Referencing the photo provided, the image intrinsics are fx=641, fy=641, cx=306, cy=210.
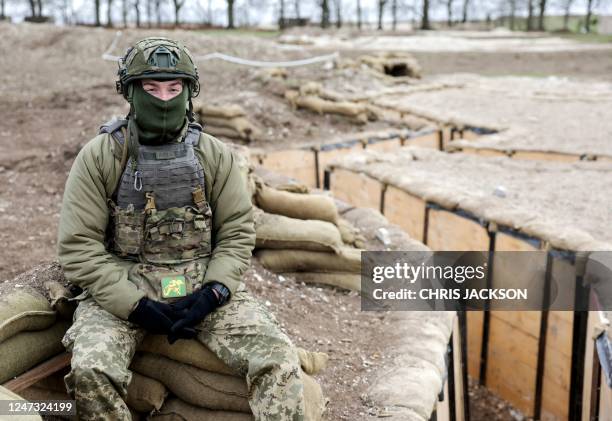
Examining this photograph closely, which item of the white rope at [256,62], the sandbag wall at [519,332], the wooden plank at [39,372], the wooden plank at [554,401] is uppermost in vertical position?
the white rope at [256,62]

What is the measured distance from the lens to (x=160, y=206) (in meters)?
2.65

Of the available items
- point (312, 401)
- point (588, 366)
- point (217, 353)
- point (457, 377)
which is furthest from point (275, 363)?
point (588, 366)

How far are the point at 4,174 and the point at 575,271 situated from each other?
5.70m

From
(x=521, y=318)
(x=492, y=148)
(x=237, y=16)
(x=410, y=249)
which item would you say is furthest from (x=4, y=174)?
(x=237, y=16)

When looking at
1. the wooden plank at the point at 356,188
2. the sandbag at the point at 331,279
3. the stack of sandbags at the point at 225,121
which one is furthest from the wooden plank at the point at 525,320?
the stack of sandbags at the point at 225,121

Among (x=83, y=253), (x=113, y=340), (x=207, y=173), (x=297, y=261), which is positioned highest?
(x=207, y=173)

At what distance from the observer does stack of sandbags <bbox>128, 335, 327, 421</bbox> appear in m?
2.66

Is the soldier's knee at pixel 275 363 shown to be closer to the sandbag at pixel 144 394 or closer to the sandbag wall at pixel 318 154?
the sandbag at pixel 144 394

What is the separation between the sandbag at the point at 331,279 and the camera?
4699 mm

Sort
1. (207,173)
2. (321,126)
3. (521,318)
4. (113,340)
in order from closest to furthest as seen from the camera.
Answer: (113,340)
(207,173)
(521,318)
(321,126)

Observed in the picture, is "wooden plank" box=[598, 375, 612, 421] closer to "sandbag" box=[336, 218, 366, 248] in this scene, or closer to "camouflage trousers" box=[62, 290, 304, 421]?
"sandbag" box=[336, 218, 366, 248]

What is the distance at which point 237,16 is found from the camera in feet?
175

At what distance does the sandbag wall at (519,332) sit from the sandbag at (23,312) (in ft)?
12.9

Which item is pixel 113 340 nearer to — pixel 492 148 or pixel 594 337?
pixel 594 337
